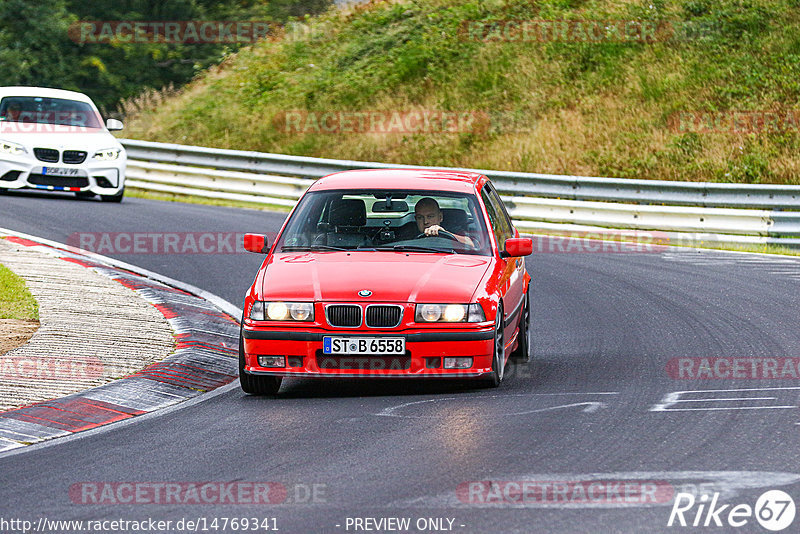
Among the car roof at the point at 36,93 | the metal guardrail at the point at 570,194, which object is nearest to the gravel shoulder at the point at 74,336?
the metal guardrail at the point at 570,194

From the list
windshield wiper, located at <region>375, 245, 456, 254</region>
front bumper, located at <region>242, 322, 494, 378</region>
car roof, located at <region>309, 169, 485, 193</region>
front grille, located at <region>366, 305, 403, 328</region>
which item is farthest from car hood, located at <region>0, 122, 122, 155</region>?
front grille, located at <region>366, 305, 403, 328</region>

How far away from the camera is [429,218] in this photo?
31.6 ft

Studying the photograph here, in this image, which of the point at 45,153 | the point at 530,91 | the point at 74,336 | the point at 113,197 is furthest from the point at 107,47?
the point at 74,336

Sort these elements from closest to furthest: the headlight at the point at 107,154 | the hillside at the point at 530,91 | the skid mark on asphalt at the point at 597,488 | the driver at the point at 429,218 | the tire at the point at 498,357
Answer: the skid mark on asphalt at the point at 597,488 < the tire at the point at 498,357 < the driver at the point at 429,218 < the headlight at the point at 107,154 < the hillside at the point at 530,91

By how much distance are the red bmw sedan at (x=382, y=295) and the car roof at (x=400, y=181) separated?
86 mm

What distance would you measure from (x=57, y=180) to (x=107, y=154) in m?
0.93

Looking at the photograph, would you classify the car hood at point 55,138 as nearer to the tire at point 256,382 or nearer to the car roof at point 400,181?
the car roof at point 400,181

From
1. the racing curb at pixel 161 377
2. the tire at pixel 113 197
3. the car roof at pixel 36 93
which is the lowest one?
the racing curb at pixel 161 377

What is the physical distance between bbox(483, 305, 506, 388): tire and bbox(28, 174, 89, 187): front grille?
44.4ft

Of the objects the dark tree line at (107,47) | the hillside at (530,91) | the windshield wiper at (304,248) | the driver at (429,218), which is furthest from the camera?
the dark tree line at (107,47)

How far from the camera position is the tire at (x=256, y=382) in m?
8.67

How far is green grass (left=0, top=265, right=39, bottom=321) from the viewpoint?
36.2 feet

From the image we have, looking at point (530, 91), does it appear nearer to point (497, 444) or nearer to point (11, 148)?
point (11, 148)

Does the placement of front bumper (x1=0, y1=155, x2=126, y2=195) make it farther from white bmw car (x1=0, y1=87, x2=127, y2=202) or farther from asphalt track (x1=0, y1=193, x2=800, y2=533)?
asphalt track (x1=0, y1=193, x2=800, y2=533)
